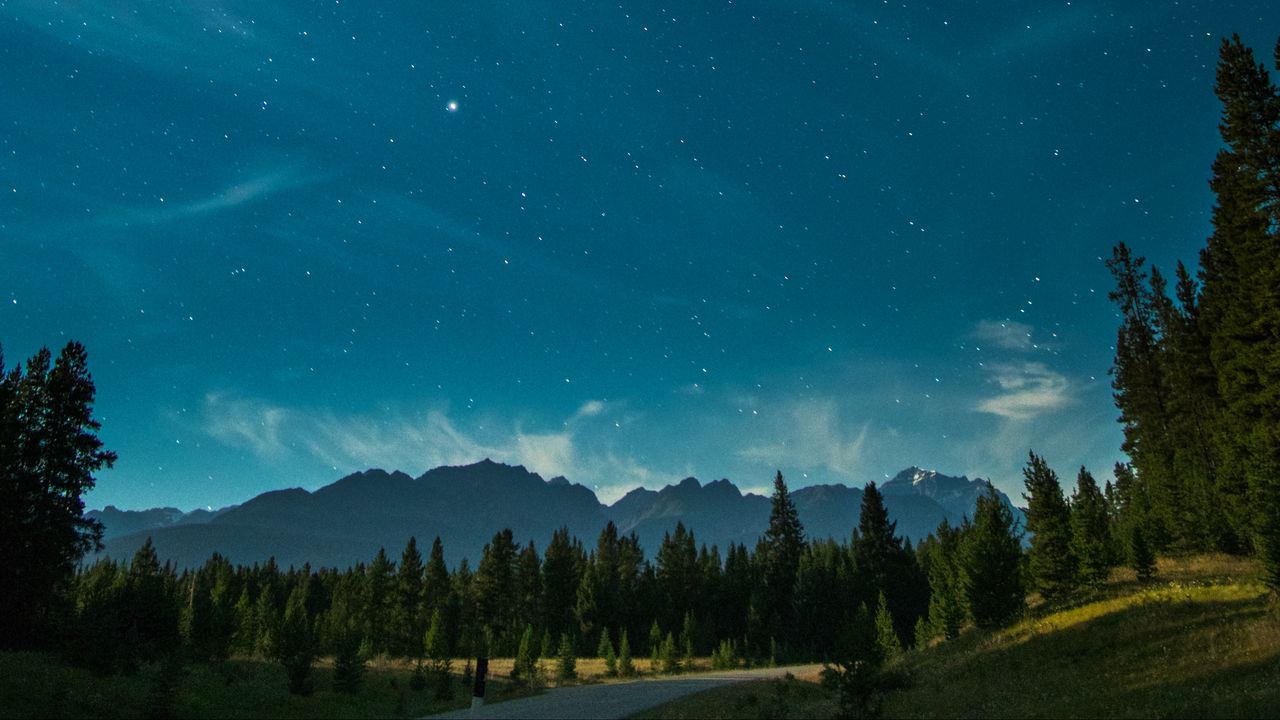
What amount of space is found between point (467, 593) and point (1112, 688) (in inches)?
3377

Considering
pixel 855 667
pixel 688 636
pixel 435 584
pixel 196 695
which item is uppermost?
pixel 855 667

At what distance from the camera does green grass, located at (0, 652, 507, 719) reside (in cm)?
2000

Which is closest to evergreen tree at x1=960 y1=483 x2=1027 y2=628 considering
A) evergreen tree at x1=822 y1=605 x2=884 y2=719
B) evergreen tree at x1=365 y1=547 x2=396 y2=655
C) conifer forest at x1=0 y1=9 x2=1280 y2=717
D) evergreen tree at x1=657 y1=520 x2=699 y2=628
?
conifer forest at x1=0 y1=9 x2=1280 y2=717

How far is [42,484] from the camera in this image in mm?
34656

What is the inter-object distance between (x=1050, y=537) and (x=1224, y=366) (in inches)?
484

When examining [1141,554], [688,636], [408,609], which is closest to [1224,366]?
[1141,554]

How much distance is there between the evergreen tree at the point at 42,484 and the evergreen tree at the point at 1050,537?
5303 centimetres

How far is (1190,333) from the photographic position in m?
45.8

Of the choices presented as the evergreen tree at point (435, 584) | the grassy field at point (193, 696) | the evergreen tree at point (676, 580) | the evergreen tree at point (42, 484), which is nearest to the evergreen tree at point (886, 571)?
the evergreen tree at point (676, 580)

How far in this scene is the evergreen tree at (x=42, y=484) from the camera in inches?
1270

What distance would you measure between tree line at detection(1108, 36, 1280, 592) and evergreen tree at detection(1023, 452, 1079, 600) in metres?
4.19

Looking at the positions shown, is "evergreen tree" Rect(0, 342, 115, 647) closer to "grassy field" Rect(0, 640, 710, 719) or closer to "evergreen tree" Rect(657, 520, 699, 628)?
"grassy field" Rect(0, 640, 710, 719)

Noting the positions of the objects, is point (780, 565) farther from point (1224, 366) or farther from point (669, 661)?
point (1224, 366)

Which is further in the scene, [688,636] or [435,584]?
[435,584]
